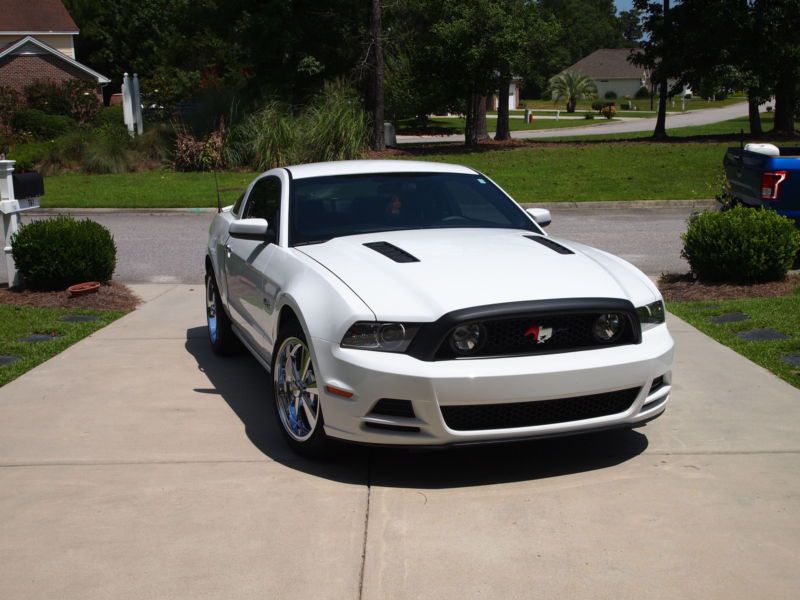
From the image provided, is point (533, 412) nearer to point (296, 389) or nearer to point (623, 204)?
point (296, 389)

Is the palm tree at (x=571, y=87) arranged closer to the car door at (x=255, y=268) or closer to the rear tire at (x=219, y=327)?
the rear tire at (x=219, y=327)

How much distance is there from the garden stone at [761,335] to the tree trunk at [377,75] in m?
20.9

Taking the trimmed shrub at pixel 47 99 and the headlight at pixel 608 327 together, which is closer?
the headlight at pixel 608 327

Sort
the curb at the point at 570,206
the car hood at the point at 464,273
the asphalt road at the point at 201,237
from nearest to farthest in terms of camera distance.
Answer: the car hood at the point at 464,273
the asphalt road at the point at 201,237
the curb at the point at 570,206

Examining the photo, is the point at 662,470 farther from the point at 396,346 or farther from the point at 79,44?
the point at 79,44

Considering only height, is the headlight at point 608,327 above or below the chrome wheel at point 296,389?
above

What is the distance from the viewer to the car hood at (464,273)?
5.05 meters

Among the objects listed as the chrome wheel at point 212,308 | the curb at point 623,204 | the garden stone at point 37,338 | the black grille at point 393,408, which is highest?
the black grille at point 393,408

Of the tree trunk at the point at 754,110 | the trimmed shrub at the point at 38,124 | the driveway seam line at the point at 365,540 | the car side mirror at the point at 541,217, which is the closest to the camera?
the driveway seam line at the point at 365,540

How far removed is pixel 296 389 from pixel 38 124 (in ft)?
107

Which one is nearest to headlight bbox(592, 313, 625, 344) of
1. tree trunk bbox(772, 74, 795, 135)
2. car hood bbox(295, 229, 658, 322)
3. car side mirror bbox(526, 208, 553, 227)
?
car hood bbox(295, 229, 658, 322)

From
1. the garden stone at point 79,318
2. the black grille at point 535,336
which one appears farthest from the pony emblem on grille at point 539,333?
the garden stone at point 79,318

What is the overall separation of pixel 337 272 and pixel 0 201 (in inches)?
255

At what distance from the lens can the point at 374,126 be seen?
94.3ft
